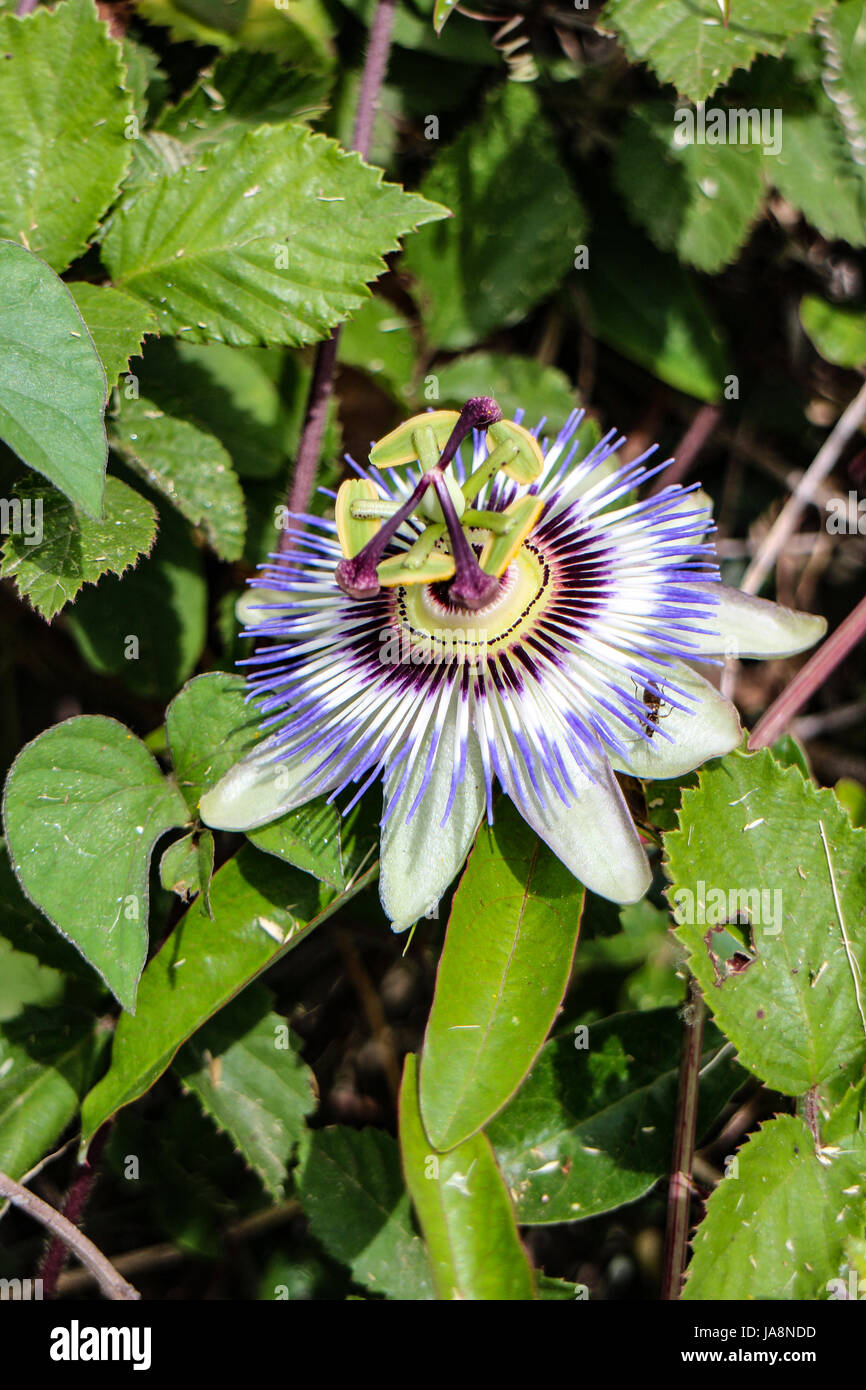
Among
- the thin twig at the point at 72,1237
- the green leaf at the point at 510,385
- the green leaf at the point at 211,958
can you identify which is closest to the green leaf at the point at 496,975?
the green leaf at the point at 211,958

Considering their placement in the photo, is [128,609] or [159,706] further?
[159,706]

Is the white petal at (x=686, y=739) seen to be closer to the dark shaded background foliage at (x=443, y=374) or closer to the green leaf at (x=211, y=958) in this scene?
the green leaf at (x=211, y=958)

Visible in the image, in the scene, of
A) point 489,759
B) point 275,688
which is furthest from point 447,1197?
point 275,688

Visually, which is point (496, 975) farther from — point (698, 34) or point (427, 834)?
point (698, 34)

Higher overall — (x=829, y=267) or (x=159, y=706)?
(x=829, y=267)
